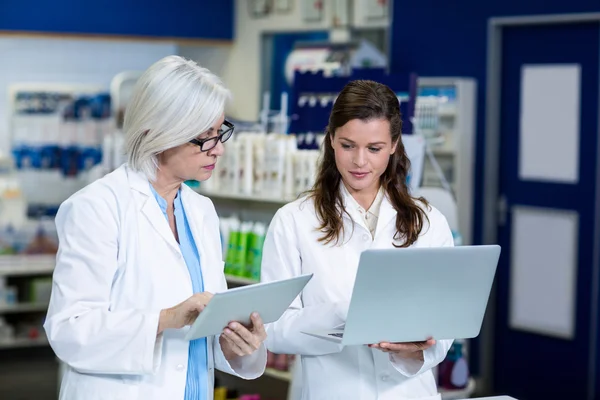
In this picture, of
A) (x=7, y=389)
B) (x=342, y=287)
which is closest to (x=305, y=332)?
(x=342, y=287)

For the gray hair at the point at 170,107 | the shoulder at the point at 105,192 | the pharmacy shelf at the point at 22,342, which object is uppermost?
the gray hair at the point at 170,107

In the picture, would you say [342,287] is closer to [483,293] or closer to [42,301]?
[483,293]

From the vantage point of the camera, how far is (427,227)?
2766mm

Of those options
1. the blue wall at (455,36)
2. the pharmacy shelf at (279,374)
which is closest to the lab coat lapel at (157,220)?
the pharmacy shelf at (279,374)

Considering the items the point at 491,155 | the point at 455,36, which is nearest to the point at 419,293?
the point at 491,155

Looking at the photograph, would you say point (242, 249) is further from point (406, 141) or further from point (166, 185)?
point (166, 185)

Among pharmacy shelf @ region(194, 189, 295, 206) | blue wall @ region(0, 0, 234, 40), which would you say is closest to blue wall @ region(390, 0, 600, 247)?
pharmacy shelf @ region(194, 189, 295, 206)

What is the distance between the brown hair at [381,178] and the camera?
2670 millimetres

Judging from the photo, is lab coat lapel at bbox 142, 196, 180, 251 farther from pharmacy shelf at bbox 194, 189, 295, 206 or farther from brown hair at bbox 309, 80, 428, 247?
pharmacy shelf at bbox 194, 189, 295, 206

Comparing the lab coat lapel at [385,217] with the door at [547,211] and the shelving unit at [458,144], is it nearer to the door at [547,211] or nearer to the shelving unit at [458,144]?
the door at [547,211]

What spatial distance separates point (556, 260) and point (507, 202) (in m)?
0.60

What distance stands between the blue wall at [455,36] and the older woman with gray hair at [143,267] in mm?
4195


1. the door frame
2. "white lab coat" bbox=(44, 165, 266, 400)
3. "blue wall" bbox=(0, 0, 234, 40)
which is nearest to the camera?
"white lab coat" bbox=(44, 165, 266, 400)

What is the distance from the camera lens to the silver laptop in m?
2.34
